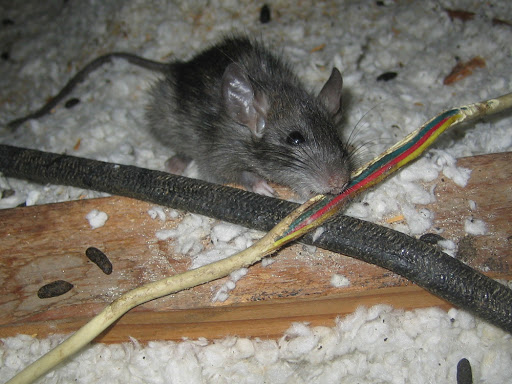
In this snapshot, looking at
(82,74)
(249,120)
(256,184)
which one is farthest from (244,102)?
(82,74)

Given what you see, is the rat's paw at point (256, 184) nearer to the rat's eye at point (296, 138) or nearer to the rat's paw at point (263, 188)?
the rat's paw at point (263, 188)

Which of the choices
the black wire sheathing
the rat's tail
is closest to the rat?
the rat's tail

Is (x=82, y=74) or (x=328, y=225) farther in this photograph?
(x=82, y=74)

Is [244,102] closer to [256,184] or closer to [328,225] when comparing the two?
[256,184]

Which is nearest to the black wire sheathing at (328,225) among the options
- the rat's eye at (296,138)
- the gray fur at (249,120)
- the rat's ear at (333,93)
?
the gray fur at (249,120)

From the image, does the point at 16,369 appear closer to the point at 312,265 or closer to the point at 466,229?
the point at 312,265


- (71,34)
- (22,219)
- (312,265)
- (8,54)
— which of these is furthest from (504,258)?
(8,54)
